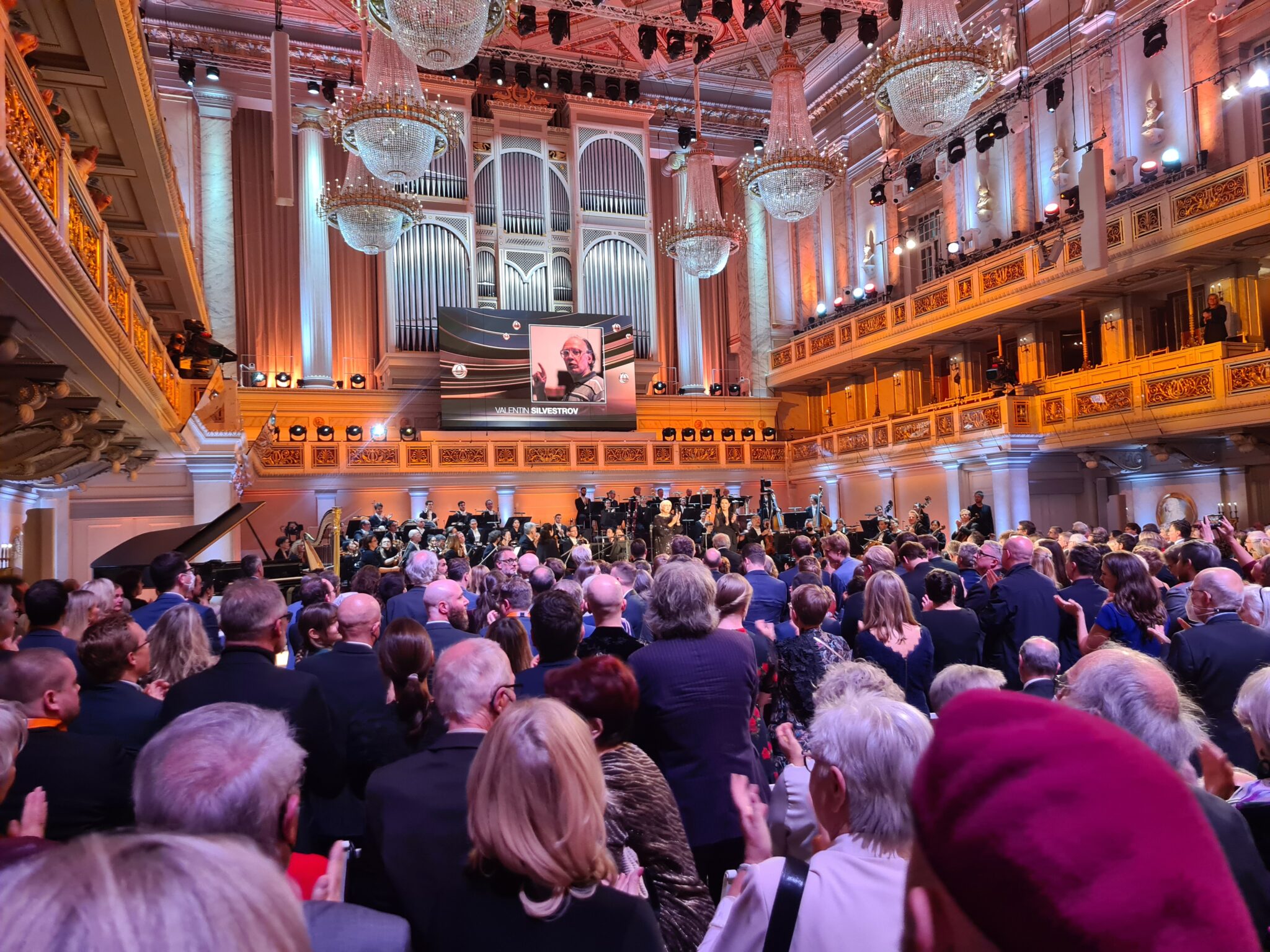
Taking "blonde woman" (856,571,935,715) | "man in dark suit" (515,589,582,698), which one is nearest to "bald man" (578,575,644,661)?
"man in dark suit" (515,589,582,698)

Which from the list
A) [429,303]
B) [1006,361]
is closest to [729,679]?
[1006,361]

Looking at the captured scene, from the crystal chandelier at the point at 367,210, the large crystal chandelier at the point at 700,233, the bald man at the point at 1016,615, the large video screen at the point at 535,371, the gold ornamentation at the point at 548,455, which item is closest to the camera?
the bald man at the point at 1016,615

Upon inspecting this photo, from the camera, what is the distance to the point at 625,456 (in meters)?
22.6

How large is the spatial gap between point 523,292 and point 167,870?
940 inches

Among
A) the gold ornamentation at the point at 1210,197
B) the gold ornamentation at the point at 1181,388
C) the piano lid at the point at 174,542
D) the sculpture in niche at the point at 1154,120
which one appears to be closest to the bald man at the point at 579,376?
the gold ornamentation at the point at 1181,388

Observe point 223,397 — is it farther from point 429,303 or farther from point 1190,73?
point 1190,73

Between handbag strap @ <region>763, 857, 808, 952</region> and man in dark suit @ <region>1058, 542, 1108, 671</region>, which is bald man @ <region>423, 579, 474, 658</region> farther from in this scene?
man in dark suit @ <region>1058, 542, 1108, 671</region>

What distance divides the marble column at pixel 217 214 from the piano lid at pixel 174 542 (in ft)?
43.3

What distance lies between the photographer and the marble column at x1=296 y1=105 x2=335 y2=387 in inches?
884

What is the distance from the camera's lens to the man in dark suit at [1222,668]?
330 cm

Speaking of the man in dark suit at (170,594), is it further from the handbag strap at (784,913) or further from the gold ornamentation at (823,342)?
the gold ornamentation at (823,342)

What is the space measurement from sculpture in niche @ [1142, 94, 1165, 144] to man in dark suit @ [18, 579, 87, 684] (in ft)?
→ 60.1

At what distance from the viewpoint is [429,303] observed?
74.5ft

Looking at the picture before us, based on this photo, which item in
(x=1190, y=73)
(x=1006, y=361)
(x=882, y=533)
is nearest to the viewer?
(x=882, y=533)
